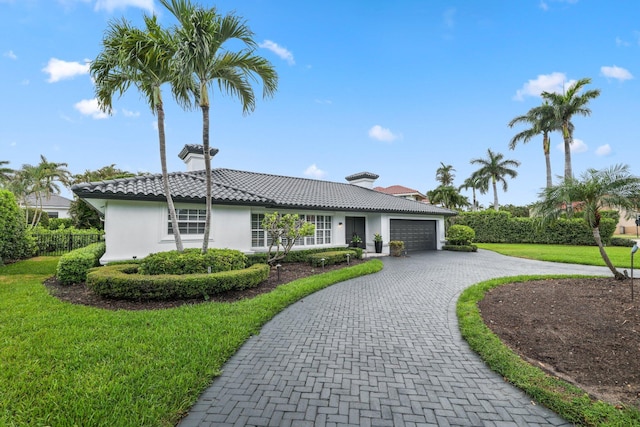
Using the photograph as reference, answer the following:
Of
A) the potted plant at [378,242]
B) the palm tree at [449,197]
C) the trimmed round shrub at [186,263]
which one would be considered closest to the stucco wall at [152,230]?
the trimmed round shrub at [186,263]

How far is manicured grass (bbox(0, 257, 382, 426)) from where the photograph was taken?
275 centimetres

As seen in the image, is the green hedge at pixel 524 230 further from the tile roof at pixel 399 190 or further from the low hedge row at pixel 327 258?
the tile roof at pixel 399 190

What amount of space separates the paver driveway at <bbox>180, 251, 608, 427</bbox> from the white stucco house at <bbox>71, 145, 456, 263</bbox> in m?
6.37

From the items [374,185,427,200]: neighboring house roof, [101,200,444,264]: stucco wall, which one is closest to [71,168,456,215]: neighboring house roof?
[101,200,444,264]: stucco wall

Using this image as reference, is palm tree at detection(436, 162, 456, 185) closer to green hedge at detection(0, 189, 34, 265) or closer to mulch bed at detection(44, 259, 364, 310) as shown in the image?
mulch bed at detection(44, 259, 364, 310)

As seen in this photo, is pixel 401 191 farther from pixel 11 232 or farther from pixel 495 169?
pixel 11 232

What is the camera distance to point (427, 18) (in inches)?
462

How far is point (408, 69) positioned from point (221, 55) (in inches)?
428

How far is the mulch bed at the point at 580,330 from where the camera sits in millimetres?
3396

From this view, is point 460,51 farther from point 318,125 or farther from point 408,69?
point 318,125

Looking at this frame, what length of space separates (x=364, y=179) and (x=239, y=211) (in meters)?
14.4

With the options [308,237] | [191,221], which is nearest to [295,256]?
[308,237]

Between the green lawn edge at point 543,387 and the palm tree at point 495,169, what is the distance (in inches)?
1476

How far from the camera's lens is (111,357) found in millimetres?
3799
